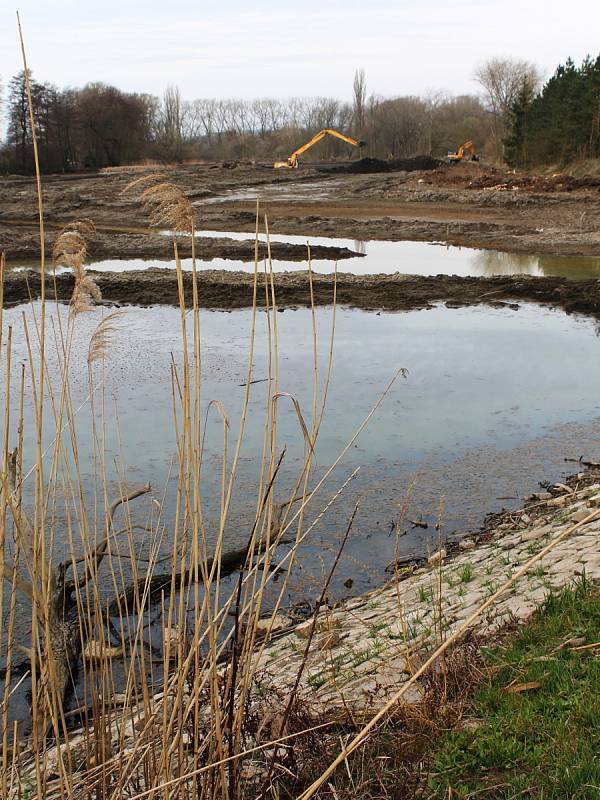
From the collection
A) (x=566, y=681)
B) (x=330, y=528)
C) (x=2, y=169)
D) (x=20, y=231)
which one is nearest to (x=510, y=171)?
(x=20, y=231)

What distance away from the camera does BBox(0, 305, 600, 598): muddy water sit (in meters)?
5.90

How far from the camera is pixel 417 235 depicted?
21.7 m

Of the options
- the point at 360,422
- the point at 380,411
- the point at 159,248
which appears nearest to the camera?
the point at 360,422

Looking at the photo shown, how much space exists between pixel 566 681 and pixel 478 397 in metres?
5.95

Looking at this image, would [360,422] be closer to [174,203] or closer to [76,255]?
[76,255]

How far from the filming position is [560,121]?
121 ft

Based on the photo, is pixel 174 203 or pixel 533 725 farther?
pixel 533 725

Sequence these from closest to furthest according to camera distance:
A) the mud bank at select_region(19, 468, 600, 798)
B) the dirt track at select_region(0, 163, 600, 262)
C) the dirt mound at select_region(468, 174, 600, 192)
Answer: the mud bank at select_region(19, 468, 600, 798), the dirt track at select_region(0, 163, 600, 262), the dirt mound at select_region(468, 174, 600, 192)

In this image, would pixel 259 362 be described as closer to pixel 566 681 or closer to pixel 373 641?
pixel 373 641

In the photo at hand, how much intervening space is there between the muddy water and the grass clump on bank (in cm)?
165

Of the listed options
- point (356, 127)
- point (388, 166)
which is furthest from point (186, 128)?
point (388, 166)

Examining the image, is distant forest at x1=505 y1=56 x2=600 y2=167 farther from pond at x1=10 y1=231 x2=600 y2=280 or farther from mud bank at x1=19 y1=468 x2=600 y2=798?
mud bank at x1=19 y1=468 x2=600 y2=798

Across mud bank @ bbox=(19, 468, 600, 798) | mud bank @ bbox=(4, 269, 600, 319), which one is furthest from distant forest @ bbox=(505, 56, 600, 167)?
mud bank @ bbox=(19, 468, 600, 798)

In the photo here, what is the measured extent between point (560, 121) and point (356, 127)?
38233 mm
